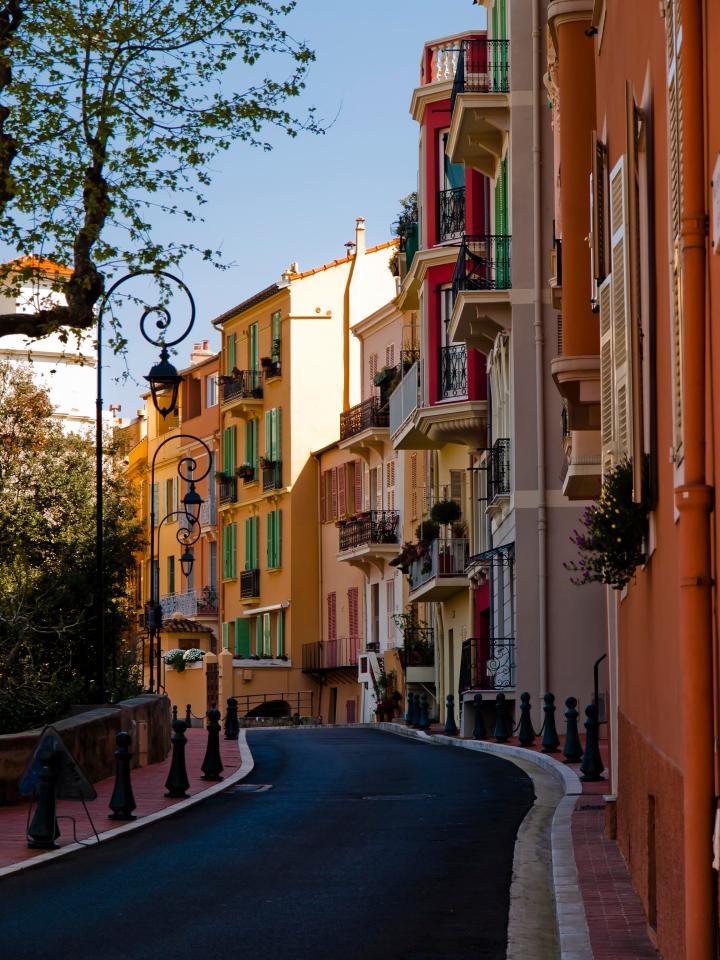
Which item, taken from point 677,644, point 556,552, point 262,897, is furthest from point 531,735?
point 677,644

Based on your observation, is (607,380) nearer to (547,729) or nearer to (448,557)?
(547,729)

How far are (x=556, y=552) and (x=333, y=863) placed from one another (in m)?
17.9

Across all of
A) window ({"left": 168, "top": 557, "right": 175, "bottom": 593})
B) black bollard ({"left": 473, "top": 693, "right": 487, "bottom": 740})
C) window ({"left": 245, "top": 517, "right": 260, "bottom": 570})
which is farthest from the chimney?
black bollard ({"left": 473, "top": 693, "right": 487, "bottom": 740})

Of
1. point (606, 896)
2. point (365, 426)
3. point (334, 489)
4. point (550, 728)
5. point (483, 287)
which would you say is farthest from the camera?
point (334, 489)

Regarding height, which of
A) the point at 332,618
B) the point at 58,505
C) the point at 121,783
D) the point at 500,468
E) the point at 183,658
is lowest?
the point at 121,783

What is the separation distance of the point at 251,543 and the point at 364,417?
11.9 meters

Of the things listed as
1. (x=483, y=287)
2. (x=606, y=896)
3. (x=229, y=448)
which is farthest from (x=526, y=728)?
(x=229, y=448)

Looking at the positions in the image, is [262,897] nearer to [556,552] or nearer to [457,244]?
[556,552]

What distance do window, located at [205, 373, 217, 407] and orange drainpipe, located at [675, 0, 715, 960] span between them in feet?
215

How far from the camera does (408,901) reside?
11570mm

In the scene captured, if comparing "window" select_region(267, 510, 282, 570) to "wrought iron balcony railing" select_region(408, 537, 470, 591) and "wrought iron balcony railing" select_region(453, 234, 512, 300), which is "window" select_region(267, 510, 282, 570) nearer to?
"wrought iron balcony railing" select_region(408, 537, 470, 591)

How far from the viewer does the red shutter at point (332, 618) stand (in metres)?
61.4

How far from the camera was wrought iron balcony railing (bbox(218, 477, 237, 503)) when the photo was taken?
68.6 m

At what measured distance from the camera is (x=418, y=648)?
46.7m
